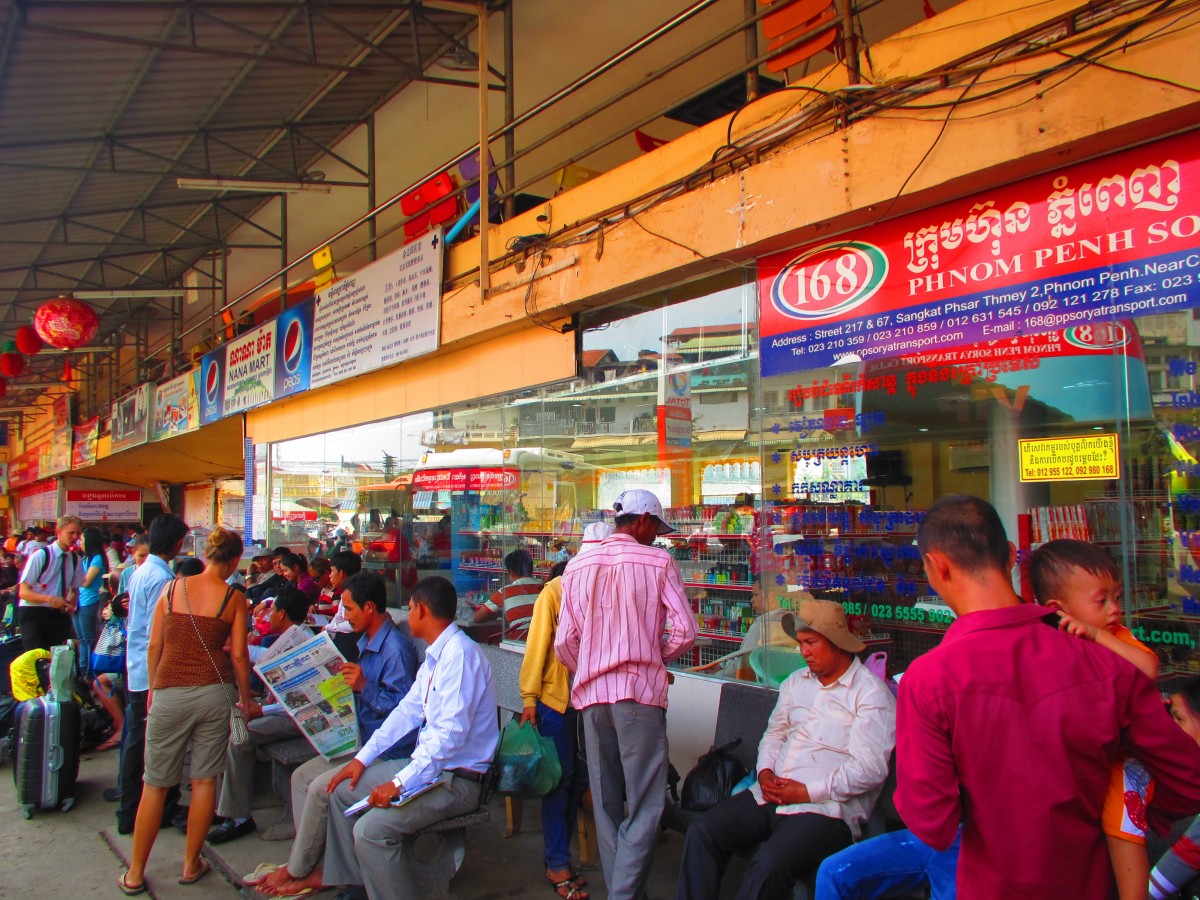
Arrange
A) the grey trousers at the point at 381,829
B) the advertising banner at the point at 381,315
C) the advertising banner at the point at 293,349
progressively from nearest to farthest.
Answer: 1. the grey trousers at the point at 381,829
2. the advertising banner at the point at 381,315
3. the advertising banner at the point at 293,349

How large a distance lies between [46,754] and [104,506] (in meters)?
21.9

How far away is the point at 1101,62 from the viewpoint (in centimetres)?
303

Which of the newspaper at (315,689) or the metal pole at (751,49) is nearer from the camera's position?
the newspaper at (315,689)

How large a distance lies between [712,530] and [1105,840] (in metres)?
3.41

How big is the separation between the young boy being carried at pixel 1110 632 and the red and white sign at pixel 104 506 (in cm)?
2617

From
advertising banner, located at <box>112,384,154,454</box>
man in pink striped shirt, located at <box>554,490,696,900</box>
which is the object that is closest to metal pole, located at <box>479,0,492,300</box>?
man in pink striped shirt, located at <box>554,490,696,900</box>

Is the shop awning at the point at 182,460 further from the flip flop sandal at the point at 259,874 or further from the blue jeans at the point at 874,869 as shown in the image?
the blue jeans at the point at 874,869

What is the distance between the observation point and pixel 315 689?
367 cm

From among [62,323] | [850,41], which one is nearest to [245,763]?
[850,41]

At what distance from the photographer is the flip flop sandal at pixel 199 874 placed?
3838mm

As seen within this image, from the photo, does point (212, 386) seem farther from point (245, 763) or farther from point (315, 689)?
point (315, 689)

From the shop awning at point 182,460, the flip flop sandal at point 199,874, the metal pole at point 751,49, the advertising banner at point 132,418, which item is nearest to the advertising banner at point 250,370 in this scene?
the shop awning at point 182,460

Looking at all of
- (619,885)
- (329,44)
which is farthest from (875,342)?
(329,44)

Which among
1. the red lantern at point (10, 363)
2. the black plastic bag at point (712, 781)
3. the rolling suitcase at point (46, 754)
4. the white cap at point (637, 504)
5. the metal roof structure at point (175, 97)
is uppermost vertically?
the metal roof structure at point (175, 97)
